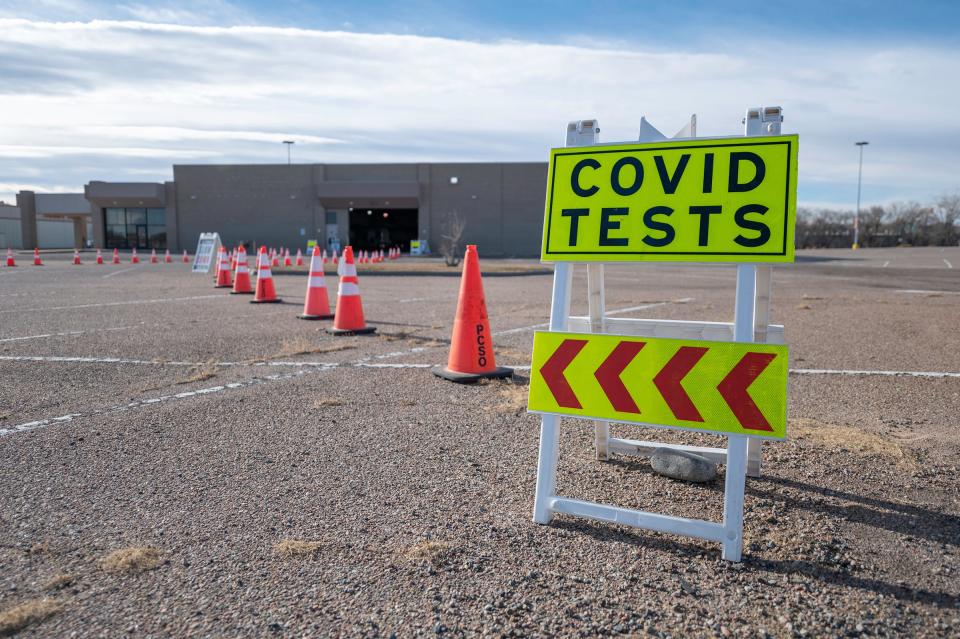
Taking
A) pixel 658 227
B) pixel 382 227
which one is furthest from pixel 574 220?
pixel 382 227

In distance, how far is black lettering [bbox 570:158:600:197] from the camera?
3148 mm

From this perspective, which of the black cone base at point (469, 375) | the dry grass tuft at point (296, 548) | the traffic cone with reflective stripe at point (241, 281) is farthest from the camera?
the traffic cone with reflective stripe at point (241, 281)

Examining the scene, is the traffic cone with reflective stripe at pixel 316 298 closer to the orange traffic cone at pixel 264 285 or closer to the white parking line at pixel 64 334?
the white parking line at pixel 64 334

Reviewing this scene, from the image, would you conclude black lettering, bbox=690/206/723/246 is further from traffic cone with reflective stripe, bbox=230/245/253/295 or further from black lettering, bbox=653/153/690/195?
traffic cone with reflective stripe, bbox=230/245/253/295

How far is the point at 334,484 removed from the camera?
343cm

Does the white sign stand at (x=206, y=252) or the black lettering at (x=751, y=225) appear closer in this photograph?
the black lettering at (x=751, y=225)

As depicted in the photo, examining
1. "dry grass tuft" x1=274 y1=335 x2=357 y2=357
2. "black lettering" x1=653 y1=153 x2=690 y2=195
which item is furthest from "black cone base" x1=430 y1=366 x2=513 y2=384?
"black lettering" x1=653 y1=153 x2=690 y2=195

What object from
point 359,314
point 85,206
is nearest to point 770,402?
point 359,314

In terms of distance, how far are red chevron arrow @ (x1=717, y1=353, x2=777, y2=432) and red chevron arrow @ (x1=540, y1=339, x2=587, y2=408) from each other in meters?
0.62

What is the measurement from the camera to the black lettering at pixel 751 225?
2.80m

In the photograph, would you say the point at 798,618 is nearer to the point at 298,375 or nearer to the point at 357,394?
the point at 357,394

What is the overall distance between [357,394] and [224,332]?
3791mm

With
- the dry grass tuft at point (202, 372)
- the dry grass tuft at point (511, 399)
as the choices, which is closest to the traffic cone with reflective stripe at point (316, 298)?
the dry grass tuft at point (202, 372)

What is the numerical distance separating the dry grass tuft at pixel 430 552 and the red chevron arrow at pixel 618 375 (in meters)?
0.93
